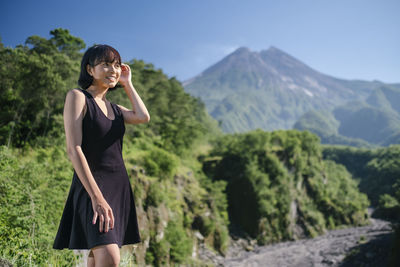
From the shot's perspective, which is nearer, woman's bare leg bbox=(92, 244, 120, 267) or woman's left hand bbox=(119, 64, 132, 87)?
woman's bare leg bbox=(92, 244, 120, 267)

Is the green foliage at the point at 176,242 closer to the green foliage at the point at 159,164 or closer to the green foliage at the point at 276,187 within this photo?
the green foliage at the point at 159,164

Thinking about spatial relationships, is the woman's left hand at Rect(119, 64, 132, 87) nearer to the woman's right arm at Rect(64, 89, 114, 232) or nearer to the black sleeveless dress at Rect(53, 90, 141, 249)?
the black sleeveless dress at Rect(53, 90, 141, 249)

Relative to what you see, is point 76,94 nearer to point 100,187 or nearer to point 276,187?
point 100,187

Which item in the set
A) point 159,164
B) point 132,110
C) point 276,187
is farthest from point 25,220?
point 276,187

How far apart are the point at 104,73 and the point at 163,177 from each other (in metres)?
17.0

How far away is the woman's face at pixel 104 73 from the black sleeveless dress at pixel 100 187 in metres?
0.15

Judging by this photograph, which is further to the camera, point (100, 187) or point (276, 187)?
point (276, 187)

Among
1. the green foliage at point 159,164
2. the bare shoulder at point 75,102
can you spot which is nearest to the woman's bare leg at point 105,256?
the bare shoulder at point 75,102

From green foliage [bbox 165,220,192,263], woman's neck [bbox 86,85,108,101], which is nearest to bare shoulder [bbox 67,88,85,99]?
woman's neck [bbox 86,85,108,101]

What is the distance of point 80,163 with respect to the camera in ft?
5.06

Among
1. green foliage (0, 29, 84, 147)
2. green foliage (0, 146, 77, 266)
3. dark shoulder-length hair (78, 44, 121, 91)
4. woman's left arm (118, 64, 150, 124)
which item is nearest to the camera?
dark shoulder-length hair (78, 44, 121, 91)

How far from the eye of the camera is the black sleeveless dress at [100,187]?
62.9 inches

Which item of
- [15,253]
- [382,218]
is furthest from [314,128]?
[15,253]

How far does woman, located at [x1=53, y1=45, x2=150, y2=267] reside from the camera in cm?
154
